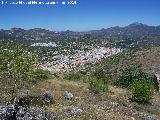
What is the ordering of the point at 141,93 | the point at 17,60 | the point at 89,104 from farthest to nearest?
the point at 141,93 → the point at 89,104 → the point at 17,60

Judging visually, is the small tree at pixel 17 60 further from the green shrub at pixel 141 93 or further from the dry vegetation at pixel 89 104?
the green shrub at pixel 141 93

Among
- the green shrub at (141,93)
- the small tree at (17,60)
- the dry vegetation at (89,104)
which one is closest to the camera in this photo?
the dry vegetation at (89,104)

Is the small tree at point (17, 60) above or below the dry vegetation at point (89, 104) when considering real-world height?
above

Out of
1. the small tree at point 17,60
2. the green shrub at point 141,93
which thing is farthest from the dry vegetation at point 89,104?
the small tree at point 17,60

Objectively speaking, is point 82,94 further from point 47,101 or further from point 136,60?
point 136,60

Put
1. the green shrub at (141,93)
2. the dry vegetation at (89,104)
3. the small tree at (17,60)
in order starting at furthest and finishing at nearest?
the green shrub at (141,93), the small tree at (17,60), the dry vegetation at (89,104)

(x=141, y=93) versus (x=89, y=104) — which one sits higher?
(x=89, y=104)

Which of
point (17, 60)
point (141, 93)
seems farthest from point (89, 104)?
point (141, 93)

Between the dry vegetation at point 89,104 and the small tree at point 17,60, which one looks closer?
the dry vegetation at point 89,104

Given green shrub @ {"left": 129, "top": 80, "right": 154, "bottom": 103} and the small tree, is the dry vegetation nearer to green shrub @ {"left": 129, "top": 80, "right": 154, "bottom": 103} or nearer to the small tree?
green shrub @ {"left": 129, "top": 80, "right": 154, "bottom": 103}

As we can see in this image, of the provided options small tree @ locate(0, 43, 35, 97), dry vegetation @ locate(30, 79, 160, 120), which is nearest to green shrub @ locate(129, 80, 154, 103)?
dry vegetation @ locate(30, 79, 160, 120)

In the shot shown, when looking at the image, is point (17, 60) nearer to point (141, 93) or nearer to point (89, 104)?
point (89, 104)
